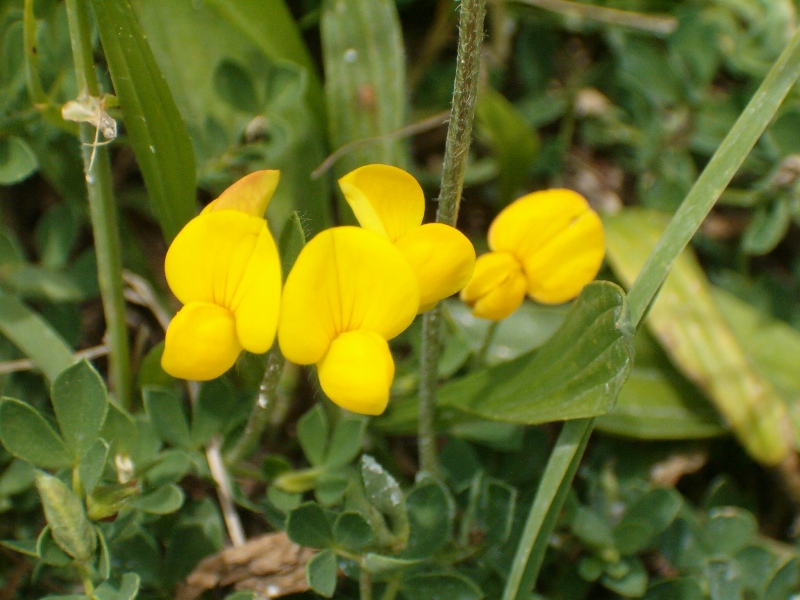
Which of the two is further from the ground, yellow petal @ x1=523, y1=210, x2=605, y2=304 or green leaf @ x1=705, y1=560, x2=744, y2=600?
yellow petal @ x1=523, y1=210, x2=605, y2=304

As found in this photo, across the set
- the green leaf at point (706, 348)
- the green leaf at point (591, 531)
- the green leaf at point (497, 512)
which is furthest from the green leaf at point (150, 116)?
the green leaf at point (706, 348)

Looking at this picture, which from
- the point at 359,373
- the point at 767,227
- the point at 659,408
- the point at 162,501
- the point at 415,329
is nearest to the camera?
the point at 359,373

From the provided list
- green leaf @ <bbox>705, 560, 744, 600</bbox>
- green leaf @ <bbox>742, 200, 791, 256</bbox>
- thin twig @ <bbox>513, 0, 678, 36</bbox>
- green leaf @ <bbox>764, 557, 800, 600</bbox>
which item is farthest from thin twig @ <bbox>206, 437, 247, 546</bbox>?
thin twig @ <bbox>513, 0, 678, 36</bbox>

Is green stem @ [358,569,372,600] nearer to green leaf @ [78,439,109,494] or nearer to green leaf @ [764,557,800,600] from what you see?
green leaf @ [78,439,109,494]

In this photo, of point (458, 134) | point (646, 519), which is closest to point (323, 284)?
point (458, 134)

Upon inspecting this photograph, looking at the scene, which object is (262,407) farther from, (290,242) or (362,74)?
(362,74)

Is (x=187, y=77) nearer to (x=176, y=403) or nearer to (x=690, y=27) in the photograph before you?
(x=176, y=403)

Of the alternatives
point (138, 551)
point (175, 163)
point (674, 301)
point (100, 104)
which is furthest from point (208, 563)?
point (674, 301)
